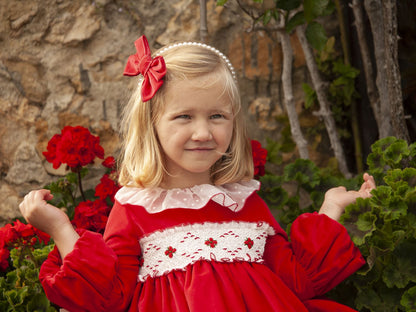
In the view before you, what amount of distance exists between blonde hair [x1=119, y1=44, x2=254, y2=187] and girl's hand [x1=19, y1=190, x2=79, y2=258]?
234 millimetres

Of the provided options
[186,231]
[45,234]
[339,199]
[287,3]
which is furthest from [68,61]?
[339,199]

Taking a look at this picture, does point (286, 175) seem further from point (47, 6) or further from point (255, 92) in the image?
point (47, 6)

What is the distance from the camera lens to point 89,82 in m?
2.26

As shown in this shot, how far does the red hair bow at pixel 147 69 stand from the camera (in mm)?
1331

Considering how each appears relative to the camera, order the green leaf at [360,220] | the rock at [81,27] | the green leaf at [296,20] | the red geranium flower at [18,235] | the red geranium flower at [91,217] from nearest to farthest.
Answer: the green leaf at [360,220]
the red geranium flower at [18,235]
the red geranium flower at [91,217]
the green leaf at [296,20]
the rock at [81,27]

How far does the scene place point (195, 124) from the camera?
4.39 ft

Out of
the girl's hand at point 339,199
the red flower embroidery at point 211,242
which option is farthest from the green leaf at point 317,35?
the red flower embroidery at point 211,242

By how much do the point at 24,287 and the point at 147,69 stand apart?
2.53 ft

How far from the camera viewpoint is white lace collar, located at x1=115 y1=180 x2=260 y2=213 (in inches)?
54.3

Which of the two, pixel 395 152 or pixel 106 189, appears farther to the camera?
pixel 106 189

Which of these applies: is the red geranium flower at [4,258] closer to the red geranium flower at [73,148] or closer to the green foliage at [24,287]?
the green foliage at [24,287]

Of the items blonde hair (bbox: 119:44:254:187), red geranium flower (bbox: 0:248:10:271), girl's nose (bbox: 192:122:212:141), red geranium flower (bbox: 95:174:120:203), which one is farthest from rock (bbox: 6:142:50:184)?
girl's nose (bbox: 192:122:212:141)

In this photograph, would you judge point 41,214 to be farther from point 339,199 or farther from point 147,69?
point 339,199

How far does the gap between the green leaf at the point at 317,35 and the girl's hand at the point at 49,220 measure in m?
1.27
